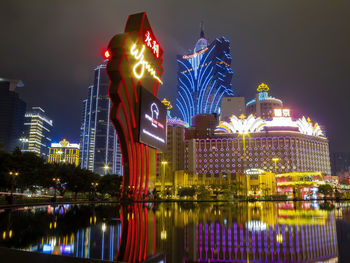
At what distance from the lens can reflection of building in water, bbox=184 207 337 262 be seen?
1049 centimetres

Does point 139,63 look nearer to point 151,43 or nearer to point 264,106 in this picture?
point 151,43

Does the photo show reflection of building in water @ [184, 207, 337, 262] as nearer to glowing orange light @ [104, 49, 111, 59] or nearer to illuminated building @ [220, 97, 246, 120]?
glowing orange light @ [104, 49, 111, 59]

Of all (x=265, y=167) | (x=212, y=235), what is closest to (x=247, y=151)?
(x=265, y=167)

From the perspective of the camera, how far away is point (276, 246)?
12172 mm

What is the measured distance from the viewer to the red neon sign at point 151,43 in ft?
201

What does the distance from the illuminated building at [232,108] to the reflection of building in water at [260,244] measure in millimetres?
154421

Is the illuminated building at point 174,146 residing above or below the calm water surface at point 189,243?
above

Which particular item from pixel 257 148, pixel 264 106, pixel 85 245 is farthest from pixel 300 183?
pixel 85 245

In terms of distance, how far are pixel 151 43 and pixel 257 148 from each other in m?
92.4

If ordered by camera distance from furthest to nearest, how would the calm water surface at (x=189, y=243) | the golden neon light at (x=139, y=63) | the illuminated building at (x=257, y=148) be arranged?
the illuminated building at (x=257, y=148), the golden neon light at (x=139, y=63), the calm water surface at (x=189, y=243)

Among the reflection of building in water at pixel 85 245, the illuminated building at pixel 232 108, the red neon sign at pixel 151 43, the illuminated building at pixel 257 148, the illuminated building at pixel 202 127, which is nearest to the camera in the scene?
the reflection of building in water at pixel 85 245

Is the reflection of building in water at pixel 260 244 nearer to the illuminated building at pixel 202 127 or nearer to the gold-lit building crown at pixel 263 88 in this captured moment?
the illuminated building at pixel 202 127

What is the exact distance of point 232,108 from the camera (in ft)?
558

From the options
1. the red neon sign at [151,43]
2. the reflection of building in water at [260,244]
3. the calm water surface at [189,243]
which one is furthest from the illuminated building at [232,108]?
the calm water surface at [189,243]
